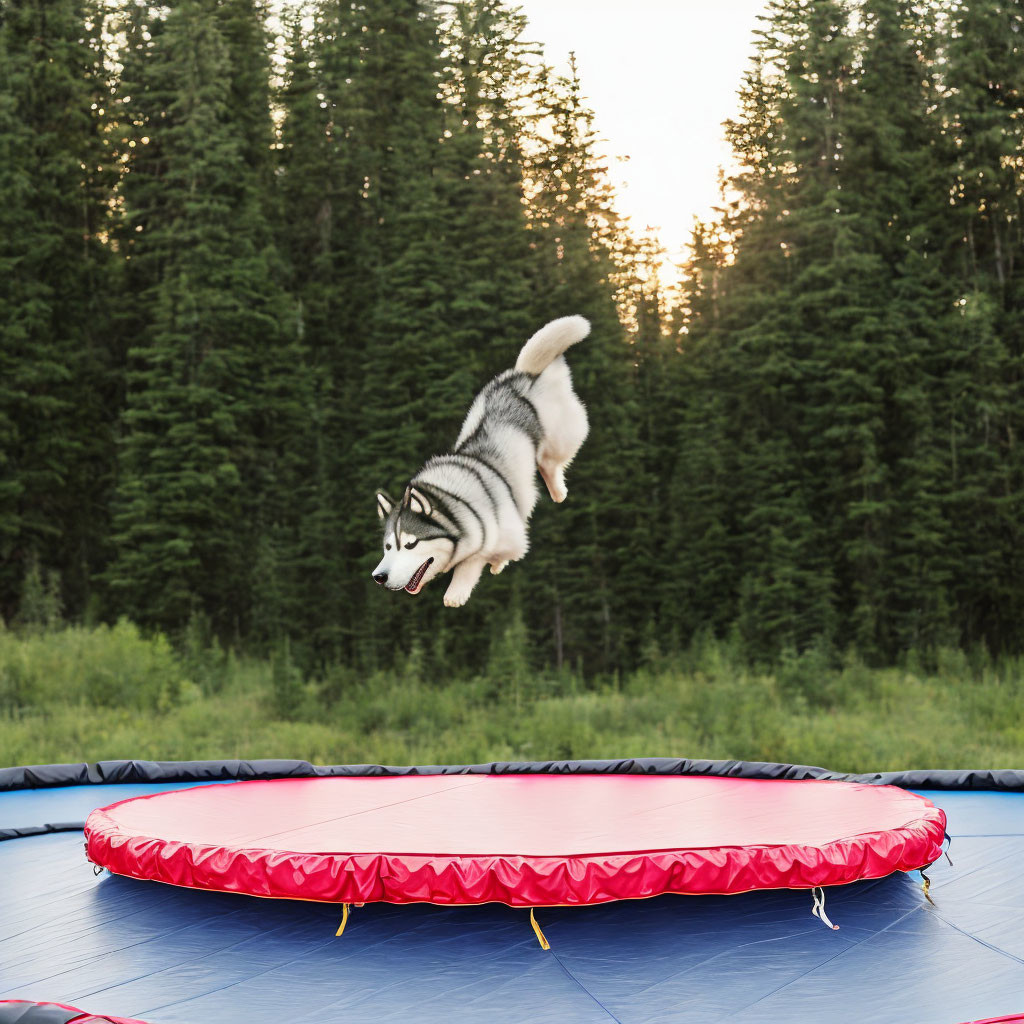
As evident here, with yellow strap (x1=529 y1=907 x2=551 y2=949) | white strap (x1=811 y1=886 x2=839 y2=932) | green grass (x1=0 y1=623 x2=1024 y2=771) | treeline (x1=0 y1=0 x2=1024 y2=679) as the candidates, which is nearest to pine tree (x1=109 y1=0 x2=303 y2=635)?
treeline (x1=0 y1=0 x2=1024 y2=679)

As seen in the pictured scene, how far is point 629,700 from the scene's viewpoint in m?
10.8

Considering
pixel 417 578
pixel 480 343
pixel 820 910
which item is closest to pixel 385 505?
pixel 417 578

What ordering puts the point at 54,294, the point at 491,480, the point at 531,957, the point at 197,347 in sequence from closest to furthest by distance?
the point at 531,957, the point at 491,480, the point at 197,347, the point at 54,294

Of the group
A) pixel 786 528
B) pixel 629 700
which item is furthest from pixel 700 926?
pixel 786 528

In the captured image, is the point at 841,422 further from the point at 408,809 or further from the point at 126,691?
the point at 408,809

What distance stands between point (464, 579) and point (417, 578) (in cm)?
36

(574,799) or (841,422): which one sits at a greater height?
(841,422)

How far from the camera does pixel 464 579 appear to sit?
396cm

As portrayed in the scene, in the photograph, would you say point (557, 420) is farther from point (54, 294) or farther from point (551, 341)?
point (54, 294)

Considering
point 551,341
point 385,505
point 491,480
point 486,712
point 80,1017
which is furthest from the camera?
point 486,712

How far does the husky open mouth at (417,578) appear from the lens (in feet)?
11.8

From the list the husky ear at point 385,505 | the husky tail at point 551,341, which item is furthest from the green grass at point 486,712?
the husky ear at point 385,505

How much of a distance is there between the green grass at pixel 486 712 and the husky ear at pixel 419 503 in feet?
19.4

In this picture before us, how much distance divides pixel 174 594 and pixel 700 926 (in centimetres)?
959
